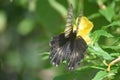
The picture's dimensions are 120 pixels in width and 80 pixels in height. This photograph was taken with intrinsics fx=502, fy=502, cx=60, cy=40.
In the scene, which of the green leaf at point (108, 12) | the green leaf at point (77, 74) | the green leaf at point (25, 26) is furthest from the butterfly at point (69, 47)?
the green leaf at point (25, 26)

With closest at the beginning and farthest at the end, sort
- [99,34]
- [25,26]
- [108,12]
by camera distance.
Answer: [99,34]
[108,12]
[25,26]

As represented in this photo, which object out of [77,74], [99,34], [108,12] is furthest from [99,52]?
[108,12]

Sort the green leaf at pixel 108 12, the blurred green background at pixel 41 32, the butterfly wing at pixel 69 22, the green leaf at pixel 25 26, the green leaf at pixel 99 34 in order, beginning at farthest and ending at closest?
the green leaf at pixel 25 26, the green leaf at pixel 108 12, the blurred green background at pixel 41 32, the green leaf at pixel 99 34, the butterfly wing at pixel 69 22

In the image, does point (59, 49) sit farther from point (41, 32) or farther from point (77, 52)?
point (41, 32)

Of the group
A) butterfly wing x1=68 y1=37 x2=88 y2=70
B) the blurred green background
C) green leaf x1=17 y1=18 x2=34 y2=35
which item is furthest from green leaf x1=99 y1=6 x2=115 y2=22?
green leaf x1=17 y1=18 x2=34 y2=35

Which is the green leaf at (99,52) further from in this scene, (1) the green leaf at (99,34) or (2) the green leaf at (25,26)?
(2) the green leaf at (25,26)

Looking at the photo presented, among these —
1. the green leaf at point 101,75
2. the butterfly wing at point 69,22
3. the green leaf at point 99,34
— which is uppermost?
the butterfly wing at point 69,22
